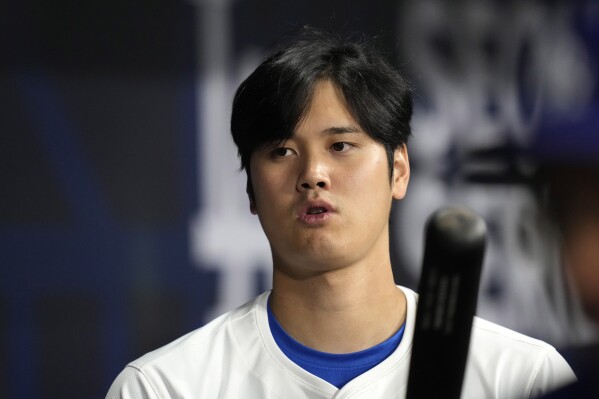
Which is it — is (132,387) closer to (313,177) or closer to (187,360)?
(187,360)

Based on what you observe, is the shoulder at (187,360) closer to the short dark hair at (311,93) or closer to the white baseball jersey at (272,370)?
the white baseball jersey at (272,370)

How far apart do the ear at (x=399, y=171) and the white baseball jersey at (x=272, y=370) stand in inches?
5.6

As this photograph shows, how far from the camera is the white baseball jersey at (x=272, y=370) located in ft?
3.60

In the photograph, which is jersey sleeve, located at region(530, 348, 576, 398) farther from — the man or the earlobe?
the earlobe

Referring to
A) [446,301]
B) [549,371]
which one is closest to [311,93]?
[549,371]

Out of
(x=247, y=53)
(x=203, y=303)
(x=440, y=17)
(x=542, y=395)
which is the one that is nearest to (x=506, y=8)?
(x=440, y=17)

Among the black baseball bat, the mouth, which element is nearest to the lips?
the mouth

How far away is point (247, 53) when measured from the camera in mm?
1755

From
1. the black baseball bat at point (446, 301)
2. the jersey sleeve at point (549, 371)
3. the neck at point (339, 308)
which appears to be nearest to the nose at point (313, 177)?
the neck at point (339, 308)

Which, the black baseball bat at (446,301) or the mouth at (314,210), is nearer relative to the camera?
the black baseball bat at (446,301)

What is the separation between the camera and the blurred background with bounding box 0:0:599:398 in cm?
167

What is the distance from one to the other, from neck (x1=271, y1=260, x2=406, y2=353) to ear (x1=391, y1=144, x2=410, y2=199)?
0.11m

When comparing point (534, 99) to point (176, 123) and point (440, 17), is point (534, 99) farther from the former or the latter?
point (176, 123)

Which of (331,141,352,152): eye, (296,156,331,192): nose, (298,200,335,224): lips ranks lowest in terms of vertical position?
(298,200,335,224): lips
